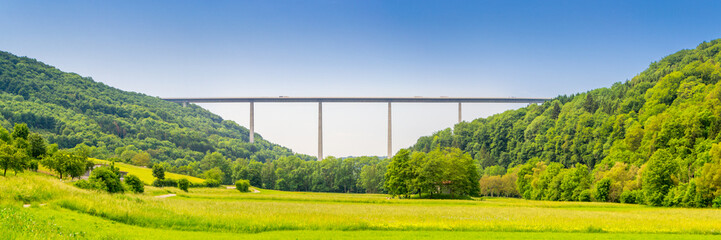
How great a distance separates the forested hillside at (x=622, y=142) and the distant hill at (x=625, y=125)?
16cm

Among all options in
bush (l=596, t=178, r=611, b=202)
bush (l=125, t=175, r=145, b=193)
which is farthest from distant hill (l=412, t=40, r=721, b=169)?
bush (l=125, t=175, r=145, b=193)

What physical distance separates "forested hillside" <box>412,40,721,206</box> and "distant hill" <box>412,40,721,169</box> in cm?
16

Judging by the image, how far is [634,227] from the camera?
28438mm

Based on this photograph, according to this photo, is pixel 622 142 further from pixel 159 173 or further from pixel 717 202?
pixel 159 173

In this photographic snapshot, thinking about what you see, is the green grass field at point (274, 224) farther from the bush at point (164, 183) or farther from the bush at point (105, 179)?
the bush at point (164, 183)

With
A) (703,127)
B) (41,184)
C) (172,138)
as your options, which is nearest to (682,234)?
(41,184)

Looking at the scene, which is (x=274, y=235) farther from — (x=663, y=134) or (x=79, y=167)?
(x=663, y=134)

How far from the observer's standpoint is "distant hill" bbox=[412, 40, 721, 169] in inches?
2768

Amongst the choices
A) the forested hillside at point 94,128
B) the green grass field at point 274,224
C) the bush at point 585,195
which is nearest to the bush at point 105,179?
the green grass field at point 274,224

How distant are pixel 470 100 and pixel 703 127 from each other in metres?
87.6

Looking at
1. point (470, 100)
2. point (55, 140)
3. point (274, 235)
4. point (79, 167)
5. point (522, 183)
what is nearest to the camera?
point (274, 235)

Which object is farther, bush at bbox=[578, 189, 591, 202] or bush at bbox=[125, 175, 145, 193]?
bush at bbox=[578, 189, 591, 202]

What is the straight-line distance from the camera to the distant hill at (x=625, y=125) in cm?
7031

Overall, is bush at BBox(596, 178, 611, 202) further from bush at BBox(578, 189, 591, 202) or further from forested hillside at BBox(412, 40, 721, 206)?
bush at BBox(578, 189, 591, 202)
